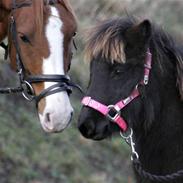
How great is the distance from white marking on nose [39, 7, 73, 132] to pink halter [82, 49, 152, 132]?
0.25 meters

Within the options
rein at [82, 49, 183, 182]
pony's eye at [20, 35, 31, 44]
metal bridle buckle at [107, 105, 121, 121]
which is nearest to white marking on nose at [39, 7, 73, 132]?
pony's eye at [20, 35, 31, 44]

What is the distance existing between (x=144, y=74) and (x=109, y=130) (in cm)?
41

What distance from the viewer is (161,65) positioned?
4.16 m

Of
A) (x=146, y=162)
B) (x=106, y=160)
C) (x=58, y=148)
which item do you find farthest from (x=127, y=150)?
(x=146, y=162)

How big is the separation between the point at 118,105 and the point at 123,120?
0.37ft

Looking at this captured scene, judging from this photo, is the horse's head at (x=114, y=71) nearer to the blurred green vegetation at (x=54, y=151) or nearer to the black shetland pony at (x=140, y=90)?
the black shetland pony at (x=140, y=90)

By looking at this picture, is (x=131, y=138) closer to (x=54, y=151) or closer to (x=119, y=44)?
(x=119, y=44)

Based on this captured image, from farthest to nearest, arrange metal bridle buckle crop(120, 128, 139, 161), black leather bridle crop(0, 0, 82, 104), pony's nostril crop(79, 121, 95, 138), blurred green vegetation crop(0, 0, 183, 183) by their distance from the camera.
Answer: blurred green vegetation crop(0, 0, 183, 183) < black leather bridle crop(0, 0, 82, 104) < metal bridle buckle crop(120, 128, 139, 161) < pony's nostril crop(79, 121, 95, 138)

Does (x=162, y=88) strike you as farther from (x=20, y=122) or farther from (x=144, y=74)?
(x=20, y=122)

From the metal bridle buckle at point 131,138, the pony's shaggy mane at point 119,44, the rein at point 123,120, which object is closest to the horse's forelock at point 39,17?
the pony's shaggy mane at point 119,44

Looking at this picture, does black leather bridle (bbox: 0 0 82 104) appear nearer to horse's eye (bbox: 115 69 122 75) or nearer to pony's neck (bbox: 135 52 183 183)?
horse's eye (bbox: 115 69 122 75)

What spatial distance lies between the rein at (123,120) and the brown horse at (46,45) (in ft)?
0.93

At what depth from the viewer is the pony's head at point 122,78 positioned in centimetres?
402

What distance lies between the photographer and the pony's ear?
13.3ft
